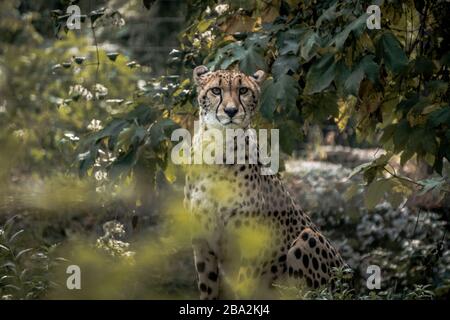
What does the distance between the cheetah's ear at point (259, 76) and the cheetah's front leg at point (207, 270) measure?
2.84ft

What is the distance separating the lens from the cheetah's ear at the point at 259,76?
4.94 metres

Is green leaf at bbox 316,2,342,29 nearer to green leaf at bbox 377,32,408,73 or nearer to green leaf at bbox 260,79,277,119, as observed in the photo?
green leaf at bbox 377,32,408,73

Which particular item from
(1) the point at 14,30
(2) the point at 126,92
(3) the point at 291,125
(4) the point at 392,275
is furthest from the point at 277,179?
(1) the point at 14,30

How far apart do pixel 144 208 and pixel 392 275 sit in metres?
2.08

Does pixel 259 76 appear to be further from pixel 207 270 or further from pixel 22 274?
pixel 22 274

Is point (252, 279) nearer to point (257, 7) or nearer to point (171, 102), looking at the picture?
point (171, 102)

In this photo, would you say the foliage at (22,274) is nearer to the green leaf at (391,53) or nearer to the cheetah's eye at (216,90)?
the cheetah's eye at (216,90)

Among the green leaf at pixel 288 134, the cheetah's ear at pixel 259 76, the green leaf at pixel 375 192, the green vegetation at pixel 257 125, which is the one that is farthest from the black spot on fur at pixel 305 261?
the cheetah's ear at pixel 259 76

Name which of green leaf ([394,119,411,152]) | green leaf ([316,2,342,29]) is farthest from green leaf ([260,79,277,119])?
green leaf ([394,119,411,152])

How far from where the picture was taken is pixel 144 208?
7.98 metres

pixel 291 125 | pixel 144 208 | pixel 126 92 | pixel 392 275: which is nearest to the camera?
pixel 291 125

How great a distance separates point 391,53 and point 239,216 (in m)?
1.16

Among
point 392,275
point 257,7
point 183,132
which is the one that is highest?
point 257,7

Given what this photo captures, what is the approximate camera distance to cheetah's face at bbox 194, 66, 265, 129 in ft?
15.9
